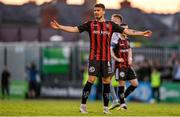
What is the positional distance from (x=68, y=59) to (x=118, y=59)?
21316mm

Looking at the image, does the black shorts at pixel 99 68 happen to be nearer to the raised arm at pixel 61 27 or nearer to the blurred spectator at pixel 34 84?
the raised arm at pixel 61 27

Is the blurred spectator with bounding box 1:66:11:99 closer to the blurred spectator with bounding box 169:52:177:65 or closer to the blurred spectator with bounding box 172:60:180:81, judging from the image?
the blurred spectator with bounding box 169:52:177:65

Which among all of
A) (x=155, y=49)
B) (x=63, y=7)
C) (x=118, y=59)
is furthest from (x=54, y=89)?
(x=118, y=59)

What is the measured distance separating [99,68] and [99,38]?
671mm

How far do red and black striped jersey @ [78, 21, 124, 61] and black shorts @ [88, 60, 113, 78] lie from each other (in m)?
0.09

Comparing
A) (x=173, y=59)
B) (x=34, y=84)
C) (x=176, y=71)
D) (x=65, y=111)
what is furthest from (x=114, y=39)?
(x=34, y=84)

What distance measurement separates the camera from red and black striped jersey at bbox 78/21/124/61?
17172 millimetres

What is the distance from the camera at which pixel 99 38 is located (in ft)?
56.3

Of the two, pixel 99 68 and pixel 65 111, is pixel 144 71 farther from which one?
pixel 99 68

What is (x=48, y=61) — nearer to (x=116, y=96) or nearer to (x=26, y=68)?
(x=26, y=68)

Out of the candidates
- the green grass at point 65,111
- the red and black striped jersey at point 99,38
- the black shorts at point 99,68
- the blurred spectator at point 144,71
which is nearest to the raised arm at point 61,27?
the red and black striped jersey at point 99,38

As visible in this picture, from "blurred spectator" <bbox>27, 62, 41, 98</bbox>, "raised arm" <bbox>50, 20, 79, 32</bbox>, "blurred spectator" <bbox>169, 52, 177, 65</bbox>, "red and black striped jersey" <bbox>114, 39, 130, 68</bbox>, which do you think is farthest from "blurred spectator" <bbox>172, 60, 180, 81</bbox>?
"raised arm" <bbox>50, 20, 79, 32</bbox>

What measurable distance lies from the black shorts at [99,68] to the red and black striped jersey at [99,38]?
0.09 metres

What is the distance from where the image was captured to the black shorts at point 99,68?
56.3 ft
